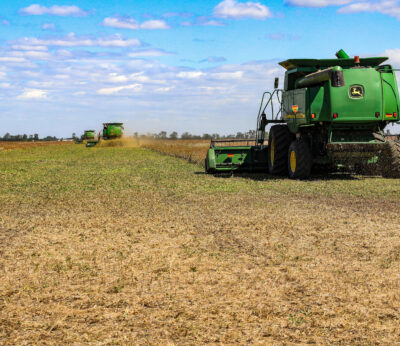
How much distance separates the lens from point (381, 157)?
15.0 metres

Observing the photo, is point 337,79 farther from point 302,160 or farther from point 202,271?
point 202,271

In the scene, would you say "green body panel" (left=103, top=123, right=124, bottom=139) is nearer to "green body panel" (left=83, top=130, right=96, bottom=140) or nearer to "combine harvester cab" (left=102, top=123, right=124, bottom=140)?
"combine harvester cab" (left=102, top=123, right=124, bottom=140)

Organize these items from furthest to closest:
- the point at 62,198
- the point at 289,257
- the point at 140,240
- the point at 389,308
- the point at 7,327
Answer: the point at 62,198 → the point at 140,240 → the point at 289,257 → the point at 389,308 → the point at 7,327

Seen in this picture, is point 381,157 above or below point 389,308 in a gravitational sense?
above

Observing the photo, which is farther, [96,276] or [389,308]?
[96,276]

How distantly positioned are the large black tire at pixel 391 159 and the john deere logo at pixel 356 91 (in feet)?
5.16

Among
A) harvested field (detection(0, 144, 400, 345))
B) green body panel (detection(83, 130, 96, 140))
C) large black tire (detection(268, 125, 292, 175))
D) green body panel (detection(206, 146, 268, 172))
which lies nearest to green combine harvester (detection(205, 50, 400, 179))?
large black tire (detection(268, 125, 292, 175))

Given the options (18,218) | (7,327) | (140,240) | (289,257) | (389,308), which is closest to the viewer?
(7,327)

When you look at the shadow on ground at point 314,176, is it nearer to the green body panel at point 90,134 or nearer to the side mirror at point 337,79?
the side mirror at point 337,79

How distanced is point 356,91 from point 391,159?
2.25 metres

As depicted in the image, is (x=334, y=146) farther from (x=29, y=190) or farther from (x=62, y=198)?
(x=29, y=190)

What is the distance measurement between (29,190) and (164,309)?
10840 mm

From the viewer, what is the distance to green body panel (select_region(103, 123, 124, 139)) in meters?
58.6

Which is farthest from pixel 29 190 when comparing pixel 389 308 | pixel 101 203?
pixel 389 308
